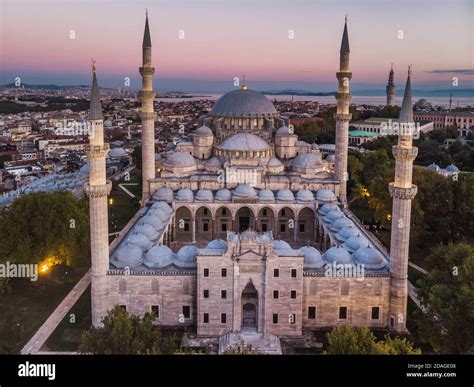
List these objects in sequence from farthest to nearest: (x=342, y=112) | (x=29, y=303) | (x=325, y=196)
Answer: (x=342, y=112)
(x=325, y=196)
(x=29, y=303)

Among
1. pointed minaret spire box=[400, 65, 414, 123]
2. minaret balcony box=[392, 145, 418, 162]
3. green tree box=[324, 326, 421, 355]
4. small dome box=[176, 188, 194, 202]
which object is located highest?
pointed minaret spire box=[400, 65, 414, 123]

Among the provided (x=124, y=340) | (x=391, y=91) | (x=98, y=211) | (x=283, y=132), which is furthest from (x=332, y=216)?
(x=391, y=91)

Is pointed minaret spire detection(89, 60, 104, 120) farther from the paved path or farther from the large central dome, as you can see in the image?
the large central dome

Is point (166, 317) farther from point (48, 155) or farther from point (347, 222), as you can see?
point (48, 155)

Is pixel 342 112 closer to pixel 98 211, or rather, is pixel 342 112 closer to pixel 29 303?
pixel 98 211

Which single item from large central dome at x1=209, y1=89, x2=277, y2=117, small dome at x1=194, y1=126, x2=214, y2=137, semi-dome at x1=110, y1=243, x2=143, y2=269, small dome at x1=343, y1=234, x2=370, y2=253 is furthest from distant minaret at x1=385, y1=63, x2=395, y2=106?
semi-dome at x1=110, y1=243, x2=143, y2=269

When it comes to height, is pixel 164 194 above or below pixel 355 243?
above
